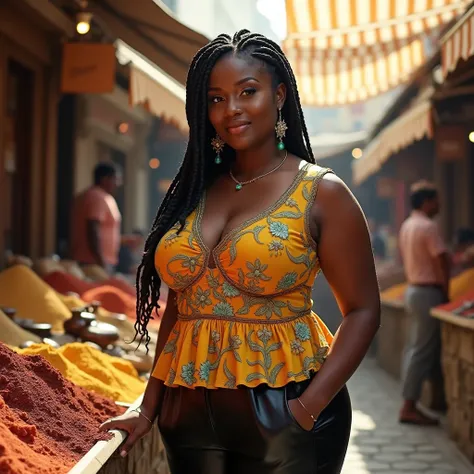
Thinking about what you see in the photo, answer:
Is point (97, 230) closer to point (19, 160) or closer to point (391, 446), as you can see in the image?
point (19, 160)

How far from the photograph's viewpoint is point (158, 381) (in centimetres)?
239

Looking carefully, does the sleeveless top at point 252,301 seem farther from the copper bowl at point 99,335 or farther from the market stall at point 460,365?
the market stall at point 460,365

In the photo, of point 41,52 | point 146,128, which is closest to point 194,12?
point 146,128

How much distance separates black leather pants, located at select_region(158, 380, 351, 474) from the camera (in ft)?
6.94

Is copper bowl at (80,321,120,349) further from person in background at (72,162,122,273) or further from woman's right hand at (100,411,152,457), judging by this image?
person in background at (72,162,122,273)

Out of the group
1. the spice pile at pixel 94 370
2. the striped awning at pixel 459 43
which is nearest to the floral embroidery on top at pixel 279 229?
the spice pile at pixel 94 370

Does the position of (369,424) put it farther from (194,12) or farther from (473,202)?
(194,12)

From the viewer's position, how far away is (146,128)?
13844mm

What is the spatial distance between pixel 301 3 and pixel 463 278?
305cm

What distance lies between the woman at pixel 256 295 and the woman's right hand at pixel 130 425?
0.01 metres

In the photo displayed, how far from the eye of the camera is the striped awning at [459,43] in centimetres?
522

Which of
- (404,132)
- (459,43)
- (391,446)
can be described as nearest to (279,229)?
(459,43)

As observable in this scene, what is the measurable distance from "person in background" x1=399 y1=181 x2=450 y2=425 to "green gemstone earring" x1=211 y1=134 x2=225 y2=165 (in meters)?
4.75

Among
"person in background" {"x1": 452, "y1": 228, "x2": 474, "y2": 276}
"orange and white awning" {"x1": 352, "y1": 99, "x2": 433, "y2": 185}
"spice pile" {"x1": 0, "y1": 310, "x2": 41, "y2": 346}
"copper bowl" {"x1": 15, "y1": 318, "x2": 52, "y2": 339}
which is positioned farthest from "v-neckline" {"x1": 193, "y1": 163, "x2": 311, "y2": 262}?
"person in background" {"x1": 452, "y1": 228, "x2": 474, "y2": 276}
